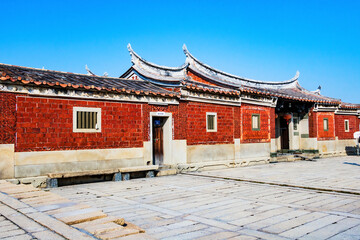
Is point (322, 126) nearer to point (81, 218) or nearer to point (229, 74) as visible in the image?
point (229, 74)

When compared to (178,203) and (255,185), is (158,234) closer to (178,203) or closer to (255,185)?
(178,203)

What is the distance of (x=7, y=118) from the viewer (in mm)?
7969

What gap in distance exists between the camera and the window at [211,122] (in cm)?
1227

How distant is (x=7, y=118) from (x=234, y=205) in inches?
229

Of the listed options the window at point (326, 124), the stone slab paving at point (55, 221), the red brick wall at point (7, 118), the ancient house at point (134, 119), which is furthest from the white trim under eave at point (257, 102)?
the stone slab paving at point (55, 221)

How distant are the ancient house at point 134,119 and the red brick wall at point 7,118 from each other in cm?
2

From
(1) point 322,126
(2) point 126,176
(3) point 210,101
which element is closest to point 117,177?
(2) point 126,176

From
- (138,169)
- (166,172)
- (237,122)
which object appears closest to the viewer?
(138,169)

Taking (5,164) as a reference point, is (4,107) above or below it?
above

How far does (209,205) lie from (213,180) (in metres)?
3.38

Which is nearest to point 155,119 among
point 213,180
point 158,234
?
point 213,180

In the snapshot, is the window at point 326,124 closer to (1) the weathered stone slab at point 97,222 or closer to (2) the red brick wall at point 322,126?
(2) the red brick wall at point 322,126

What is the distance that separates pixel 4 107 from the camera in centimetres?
791

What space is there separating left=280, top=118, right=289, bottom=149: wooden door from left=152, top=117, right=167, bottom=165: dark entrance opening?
931 cm
